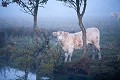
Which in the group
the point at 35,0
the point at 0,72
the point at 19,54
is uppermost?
the point at 35,0

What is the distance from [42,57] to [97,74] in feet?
12.7

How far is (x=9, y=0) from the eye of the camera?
62.0 feet

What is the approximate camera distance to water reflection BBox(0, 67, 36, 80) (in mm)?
15483

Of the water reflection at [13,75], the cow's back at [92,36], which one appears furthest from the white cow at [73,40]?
the water reflection at [13,75]

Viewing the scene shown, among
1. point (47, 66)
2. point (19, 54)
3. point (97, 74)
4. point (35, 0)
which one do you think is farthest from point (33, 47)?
point (97, 74)

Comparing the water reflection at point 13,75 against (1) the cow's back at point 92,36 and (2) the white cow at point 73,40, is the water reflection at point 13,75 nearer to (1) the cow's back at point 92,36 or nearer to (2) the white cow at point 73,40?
(2) the white cow at point 73,40

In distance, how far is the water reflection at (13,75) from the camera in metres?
15.5

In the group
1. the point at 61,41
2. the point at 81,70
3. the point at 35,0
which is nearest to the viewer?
the point at 81,70

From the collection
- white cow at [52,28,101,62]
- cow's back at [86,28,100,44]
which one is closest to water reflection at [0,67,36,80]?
white cow at [52,28,101,62]

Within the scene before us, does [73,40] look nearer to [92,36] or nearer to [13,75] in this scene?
[92,36]

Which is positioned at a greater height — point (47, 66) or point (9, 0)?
point (9, 0)

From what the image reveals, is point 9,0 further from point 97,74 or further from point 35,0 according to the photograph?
point 97,74

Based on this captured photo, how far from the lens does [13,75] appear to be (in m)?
16.1

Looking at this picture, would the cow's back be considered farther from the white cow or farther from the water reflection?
the water reflection
